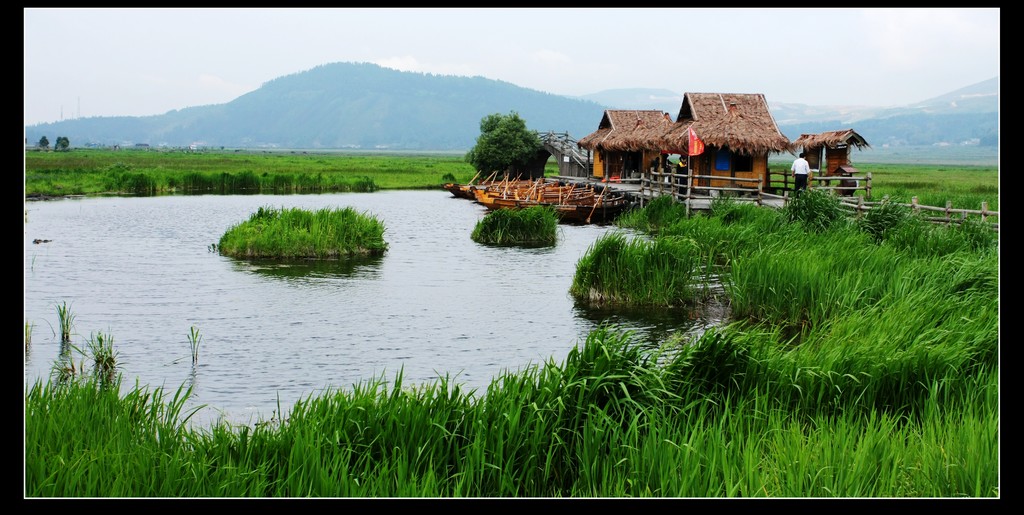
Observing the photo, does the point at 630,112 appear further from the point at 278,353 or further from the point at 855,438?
the point at 855,438

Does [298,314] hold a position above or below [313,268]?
below

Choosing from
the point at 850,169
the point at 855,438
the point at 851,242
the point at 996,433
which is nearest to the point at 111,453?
the point at 855,438

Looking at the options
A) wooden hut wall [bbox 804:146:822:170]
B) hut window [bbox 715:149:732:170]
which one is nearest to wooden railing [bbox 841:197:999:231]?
wooden hut wall [bbox 804:146:822:170]

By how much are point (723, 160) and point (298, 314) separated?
77.5 feet

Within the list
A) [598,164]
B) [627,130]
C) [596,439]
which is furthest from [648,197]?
[596,439]

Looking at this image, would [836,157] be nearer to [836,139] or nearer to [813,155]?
[836,139]

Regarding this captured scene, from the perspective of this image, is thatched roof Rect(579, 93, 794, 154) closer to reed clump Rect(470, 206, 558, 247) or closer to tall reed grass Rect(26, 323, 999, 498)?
reed clump Rect(470, 206, 558, 247)

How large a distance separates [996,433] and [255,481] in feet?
17.4

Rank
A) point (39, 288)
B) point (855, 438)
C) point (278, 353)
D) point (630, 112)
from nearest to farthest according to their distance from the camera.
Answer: point (855, 438)
point (278, 353)
point (39, 288)
point (630, 112)

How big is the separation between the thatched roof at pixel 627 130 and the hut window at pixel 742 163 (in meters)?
5.40

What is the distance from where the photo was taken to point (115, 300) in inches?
741

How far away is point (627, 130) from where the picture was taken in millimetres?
48875

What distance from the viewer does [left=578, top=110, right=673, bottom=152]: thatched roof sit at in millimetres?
43250

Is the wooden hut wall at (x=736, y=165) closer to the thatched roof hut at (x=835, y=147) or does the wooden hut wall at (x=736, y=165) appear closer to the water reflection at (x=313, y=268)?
the thatched roof hut at (x=835, y=147)
